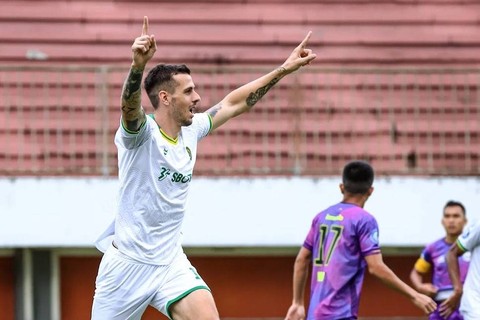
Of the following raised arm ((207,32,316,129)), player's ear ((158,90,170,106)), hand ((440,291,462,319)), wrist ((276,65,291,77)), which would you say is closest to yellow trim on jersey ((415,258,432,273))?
hand ((440,291,462,319))

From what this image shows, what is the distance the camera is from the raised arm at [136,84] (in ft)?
23.0

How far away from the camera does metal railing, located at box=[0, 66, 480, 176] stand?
42.4ft

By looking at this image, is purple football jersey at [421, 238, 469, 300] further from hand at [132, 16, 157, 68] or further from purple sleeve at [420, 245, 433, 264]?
hand at [132, 16, 157, 68]

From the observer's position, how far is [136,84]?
7289 mm

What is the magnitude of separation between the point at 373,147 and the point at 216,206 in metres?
1.81

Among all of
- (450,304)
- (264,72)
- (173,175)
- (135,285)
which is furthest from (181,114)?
(264,72)

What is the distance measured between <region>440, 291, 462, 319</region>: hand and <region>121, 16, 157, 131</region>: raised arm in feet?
13.2

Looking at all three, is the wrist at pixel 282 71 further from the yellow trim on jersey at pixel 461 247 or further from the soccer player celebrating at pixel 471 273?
the yellow trim on jersey at pixel 461 247

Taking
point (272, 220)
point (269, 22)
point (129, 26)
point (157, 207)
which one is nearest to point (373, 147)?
point (272, 220)

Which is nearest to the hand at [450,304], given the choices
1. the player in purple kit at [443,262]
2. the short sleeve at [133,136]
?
the player in purple kit at [443,262]

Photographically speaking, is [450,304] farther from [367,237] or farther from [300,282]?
[367,237]

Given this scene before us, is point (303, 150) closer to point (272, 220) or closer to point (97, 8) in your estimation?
point (272, 220)

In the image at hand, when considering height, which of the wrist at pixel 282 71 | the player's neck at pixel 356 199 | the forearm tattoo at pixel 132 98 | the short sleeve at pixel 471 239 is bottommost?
the short sleeve at pixel 471 239

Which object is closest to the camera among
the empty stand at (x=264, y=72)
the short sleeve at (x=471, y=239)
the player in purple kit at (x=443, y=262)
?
the short sleeve at (x=471, y=239)
